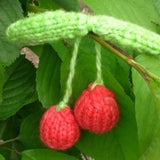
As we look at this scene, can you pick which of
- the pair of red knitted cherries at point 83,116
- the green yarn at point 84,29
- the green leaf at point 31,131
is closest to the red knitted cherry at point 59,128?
the pair of red knitted cherries at point 83,116

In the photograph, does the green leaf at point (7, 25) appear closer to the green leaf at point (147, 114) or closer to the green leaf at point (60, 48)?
the green leaf at point (60, 48)

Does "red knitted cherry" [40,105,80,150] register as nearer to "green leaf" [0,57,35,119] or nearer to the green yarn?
the green yarn

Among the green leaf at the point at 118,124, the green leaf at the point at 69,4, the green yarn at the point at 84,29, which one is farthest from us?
the green leaf at the point at 69,4

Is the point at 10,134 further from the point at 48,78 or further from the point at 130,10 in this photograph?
the point at 130,10

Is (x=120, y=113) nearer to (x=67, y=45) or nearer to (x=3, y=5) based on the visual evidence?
(x=67, y=45)

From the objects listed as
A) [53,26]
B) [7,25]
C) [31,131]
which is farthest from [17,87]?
[53,26]

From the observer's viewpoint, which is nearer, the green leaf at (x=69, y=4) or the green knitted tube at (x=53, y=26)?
the green knitted tube at (x=53, y=26)

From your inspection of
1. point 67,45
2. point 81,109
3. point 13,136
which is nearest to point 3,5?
point 67,45

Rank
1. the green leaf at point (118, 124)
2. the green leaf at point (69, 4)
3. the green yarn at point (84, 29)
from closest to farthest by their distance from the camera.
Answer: the green yarn at point (84, 29)
the green leaf at point (118, 124)
the green leaf at point (69, 4)
